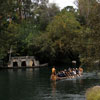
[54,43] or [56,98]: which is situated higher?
[54,43]

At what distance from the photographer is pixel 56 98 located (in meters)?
31.0

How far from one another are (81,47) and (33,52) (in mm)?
58656

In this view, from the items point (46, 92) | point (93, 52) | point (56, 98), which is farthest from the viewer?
point (46, 92)

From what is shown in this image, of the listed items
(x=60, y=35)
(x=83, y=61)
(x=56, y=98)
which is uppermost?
(x=60, y=35)

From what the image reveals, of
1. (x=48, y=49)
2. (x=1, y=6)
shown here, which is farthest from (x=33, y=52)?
(x=1, y=6)

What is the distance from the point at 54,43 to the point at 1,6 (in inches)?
1633

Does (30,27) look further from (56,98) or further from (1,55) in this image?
(56,98)

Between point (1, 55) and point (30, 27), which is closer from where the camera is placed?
point (1, 55)

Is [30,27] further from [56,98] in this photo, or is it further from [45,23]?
[56,98]

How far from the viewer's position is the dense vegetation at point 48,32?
24.5 meters

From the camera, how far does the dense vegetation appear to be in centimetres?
2453

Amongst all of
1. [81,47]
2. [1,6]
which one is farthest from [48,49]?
[81,47]

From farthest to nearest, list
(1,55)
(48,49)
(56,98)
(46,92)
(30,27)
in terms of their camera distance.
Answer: (30,27) < (48,49) < (1,55) < (46,92) < (56,98)

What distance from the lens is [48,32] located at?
81188mm
